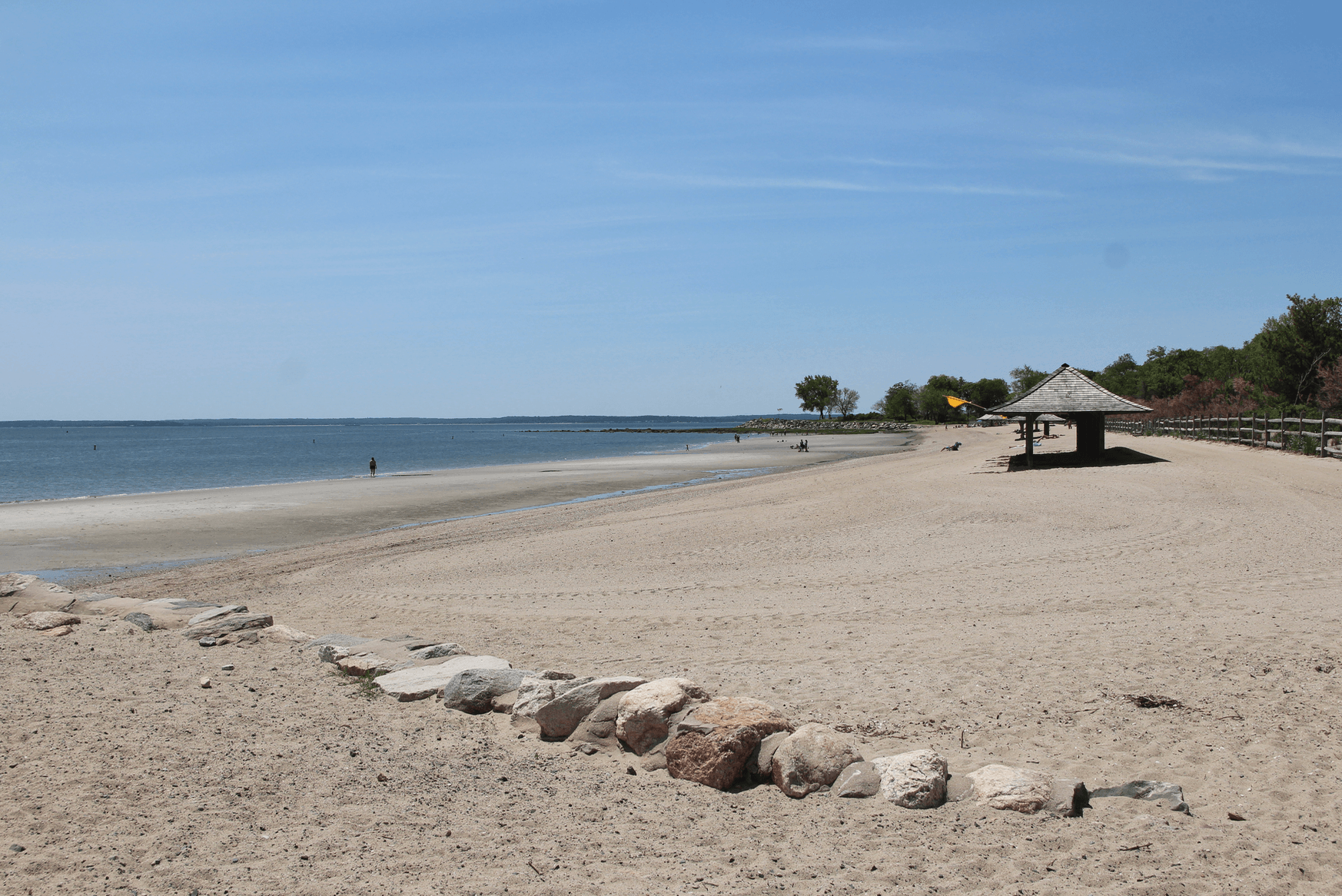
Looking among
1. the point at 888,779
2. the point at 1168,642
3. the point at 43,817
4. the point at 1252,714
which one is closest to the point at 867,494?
the point at 1168,642

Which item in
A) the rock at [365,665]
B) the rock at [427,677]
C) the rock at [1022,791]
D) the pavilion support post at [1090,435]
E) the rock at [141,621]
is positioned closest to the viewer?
the rock at [1022,791]

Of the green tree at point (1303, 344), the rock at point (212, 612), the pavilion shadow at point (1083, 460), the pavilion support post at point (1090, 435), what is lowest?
the rock at point (212, 612)

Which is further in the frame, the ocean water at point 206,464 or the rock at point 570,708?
the ocean water at point 206,464

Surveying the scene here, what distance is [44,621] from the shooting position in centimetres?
834

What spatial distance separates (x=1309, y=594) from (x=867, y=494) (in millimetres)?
11840

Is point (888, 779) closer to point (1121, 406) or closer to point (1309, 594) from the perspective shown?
point (1309, 594)

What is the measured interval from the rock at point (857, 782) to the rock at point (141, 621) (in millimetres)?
7277

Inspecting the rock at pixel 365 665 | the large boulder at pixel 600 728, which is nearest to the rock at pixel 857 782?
the large boulder at pixel 600 728

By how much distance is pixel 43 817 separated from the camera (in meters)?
4.36

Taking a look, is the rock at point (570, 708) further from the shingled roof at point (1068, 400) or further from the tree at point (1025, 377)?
the tree at point (1025, 377)

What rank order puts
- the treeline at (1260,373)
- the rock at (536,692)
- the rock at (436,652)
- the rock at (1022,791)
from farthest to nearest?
the treeline at (1260,373) < the rock at (436,652) < the rock at (536,692) < the rock at (1022,791)

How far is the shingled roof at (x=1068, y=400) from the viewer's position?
25.3 meters

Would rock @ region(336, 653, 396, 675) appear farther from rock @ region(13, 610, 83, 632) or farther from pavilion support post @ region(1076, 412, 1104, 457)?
pavilion support post @ region(1076, 412, 1104, 457)

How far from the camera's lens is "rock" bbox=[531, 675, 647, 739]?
222 inches
